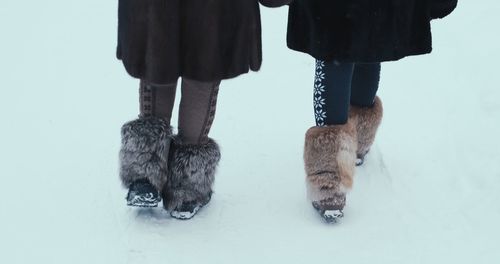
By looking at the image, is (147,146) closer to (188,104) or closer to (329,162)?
(188,104)

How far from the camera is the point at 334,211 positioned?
8.75 ft

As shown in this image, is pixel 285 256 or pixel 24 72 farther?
pixel 24 72

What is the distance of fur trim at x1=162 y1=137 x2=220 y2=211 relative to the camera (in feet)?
8.52

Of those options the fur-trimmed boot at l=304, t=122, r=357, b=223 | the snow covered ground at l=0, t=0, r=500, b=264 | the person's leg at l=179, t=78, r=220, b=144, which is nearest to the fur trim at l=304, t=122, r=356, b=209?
the fur-trimmed boot at l=304, t=122, r=357, b=223

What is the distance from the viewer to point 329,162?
2656 millimetres

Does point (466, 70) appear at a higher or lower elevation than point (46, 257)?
higher

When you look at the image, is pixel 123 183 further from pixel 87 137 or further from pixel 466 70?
pixel 466 70

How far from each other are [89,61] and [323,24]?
7.87 ft

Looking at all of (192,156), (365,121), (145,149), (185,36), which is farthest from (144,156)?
(365,121)

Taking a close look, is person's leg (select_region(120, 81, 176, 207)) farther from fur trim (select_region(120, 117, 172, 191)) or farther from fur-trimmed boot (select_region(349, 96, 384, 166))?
fur-trimmed boot (select_region(349, 96, 384, 166))

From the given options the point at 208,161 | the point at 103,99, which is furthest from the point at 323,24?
the point at 103,99

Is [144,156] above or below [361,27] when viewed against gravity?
below

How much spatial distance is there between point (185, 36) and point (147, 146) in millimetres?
456

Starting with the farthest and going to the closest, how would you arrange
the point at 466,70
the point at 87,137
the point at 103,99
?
the point at 466,70, the point at 103,99, the point at 87,137
